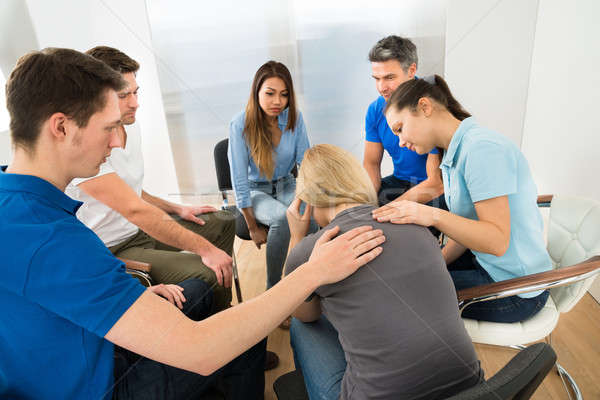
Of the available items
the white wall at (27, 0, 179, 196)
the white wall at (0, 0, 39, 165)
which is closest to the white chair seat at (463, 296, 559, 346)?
Answer: the white wall at (27, 0, 179, 196)

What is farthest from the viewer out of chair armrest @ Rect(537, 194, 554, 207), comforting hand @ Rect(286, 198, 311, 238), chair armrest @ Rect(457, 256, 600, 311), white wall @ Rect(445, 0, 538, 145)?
white wall @ Rect(445, 0, 538, 145)

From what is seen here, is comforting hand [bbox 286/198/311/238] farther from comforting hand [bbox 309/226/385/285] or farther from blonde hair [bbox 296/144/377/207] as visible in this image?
comforting hand [bbox 309/226/385/285]

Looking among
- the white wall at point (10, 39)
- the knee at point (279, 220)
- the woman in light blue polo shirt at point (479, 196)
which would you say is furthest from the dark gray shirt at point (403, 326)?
the white wall at point (10, 39)

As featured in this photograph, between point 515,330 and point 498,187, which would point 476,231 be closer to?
point 498,187

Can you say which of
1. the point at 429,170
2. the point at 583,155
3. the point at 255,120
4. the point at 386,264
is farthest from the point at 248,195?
the point at 583,155

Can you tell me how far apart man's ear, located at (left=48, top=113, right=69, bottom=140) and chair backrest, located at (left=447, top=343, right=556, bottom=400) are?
0.73 metres

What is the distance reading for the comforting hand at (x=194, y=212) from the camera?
146cm

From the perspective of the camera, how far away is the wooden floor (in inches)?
45.7

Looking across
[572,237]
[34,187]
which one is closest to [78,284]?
[34,187]

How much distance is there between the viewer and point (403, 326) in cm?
61

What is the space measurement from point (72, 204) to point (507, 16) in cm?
194

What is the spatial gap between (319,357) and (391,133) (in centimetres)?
81

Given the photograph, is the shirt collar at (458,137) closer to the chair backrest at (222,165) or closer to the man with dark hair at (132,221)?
the man with dark hair at (132,221)

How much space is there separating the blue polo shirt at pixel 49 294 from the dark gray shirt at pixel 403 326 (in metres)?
0.37
